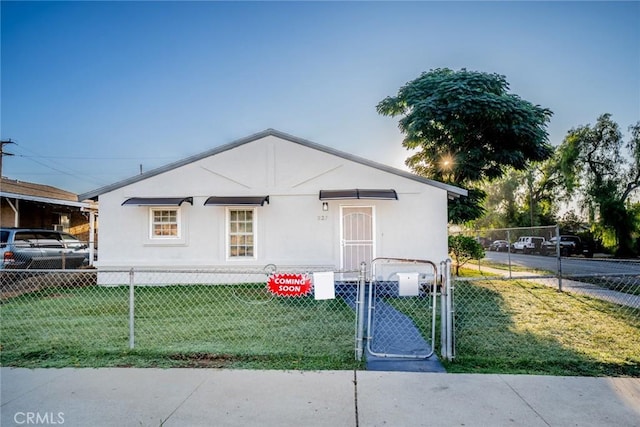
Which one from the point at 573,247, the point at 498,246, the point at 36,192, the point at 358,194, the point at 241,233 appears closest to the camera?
the point at 358,194

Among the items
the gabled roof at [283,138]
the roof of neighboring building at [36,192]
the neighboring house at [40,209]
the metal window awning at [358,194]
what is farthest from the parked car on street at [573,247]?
the roof of neighboring building at [36,192]

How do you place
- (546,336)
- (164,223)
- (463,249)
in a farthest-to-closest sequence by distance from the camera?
(463,249) → (164,223) → (546,336)

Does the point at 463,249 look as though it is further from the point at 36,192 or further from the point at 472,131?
the point at 36,192

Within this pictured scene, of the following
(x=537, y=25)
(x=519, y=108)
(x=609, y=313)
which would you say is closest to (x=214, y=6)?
(x=537, y=25)

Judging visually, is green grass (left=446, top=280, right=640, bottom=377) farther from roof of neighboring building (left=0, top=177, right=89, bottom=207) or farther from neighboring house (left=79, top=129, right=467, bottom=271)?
roof of neighboring building (left=0, top=177, right=89, bottom=207)

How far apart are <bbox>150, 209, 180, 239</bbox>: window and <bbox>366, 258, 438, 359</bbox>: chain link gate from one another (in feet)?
22.2

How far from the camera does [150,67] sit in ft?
38.3

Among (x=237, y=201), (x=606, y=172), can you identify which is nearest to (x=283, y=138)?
(x=237, y=201)

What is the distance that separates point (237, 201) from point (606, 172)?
A: 91.0 feet

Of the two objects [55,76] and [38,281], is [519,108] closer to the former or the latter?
[55,76]

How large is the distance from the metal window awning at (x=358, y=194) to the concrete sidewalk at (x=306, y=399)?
6643 millimetres

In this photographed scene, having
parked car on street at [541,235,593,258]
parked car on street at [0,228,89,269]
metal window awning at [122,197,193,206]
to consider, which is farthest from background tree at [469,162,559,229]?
parked car on street at [0,228,89,269]

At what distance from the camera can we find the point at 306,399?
137 inches

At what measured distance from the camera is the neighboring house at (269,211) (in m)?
10.9
